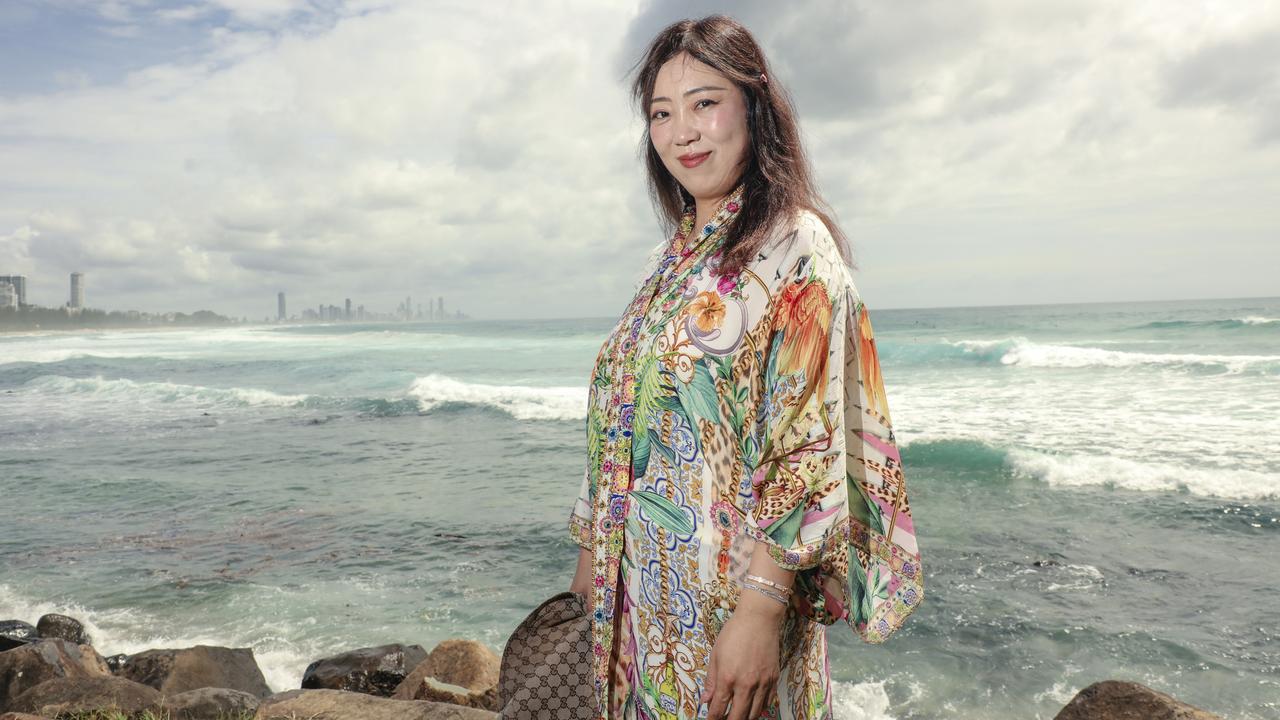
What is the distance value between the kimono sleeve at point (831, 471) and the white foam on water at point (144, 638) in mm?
4939

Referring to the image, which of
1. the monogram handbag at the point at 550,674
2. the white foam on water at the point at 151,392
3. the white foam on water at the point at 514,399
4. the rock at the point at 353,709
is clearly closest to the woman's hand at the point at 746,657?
the monogram handbag at the point at 550,674

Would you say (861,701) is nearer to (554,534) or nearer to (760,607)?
(760,607)

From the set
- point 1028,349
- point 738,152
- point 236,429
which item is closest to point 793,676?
point 738,152

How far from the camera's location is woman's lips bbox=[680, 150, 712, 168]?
5.29 ft

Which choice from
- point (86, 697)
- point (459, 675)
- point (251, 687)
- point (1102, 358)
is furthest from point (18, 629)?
point (1102, 358)

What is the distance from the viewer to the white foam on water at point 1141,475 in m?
9.51

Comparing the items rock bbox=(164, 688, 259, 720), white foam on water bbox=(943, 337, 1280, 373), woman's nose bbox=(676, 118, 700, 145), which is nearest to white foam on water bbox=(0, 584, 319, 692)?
rock bbox=(164, 688, 259, 720)

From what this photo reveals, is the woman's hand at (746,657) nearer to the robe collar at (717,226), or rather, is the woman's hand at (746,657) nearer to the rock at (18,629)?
the robe collar at (717,226)

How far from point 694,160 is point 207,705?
12.8 feet

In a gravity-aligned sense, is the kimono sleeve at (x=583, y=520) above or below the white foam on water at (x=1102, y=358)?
above

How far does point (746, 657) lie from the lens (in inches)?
53.6

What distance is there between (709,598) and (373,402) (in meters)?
21.4

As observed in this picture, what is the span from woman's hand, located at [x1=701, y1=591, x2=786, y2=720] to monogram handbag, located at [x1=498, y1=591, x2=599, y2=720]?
37 cm

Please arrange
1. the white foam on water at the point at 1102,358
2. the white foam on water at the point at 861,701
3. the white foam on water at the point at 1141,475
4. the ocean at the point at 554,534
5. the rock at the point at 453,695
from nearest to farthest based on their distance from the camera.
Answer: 1. the rock at the point at 453,695
2. the white foam on water at the point at 861,701
3. the ocean at the point at 554,534
4. the white foam on water at the point at 1141,475
5. the white foam on water at the point at 1102,358
